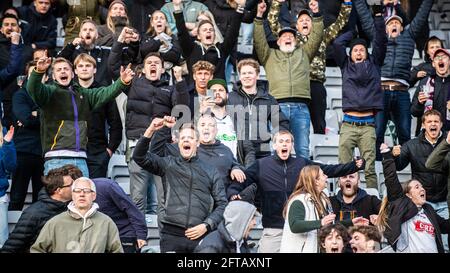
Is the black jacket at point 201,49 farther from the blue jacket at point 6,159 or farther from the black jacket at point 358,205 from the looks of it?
the blue jacket at point 6,159

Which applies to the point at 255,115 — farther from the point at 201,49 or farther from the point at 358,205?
the point at 201,49

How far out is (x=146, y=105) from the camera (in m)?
14.1

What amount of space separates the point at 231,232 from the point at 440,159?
3.31 m

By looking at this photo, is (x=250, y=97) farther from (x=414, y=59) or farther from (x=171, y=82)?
(x=414, y=59)

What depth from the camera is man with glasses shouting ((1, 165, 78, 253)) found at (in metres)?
11.9

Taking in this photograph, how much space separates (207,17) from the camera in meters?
15.9

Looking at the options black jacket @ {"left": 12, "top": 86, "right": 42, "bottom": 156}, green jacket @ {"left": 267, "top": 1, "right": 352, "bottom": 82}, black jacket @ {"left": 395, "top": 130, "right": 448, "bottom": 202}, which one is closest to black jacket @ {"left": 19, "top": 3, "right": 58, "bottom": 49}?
black jacket @ {"left": 12, "top": 86, "right": 42, "bottom": 156}

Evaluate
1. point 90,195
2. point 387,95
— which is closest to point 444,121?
point 387,95

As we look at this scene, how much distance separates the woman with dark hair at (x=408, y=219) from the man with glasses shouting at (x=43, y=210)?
3144 millimetres

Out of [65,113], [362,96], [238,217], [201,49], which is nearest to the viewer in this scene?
[238,217]

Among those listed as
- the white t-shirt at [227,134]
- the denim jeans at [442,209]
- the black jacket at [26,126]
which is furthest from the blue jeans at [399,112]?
the black jacket at [26,126]

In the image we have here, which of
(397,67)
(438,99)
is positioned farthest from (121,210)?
(397,67)
